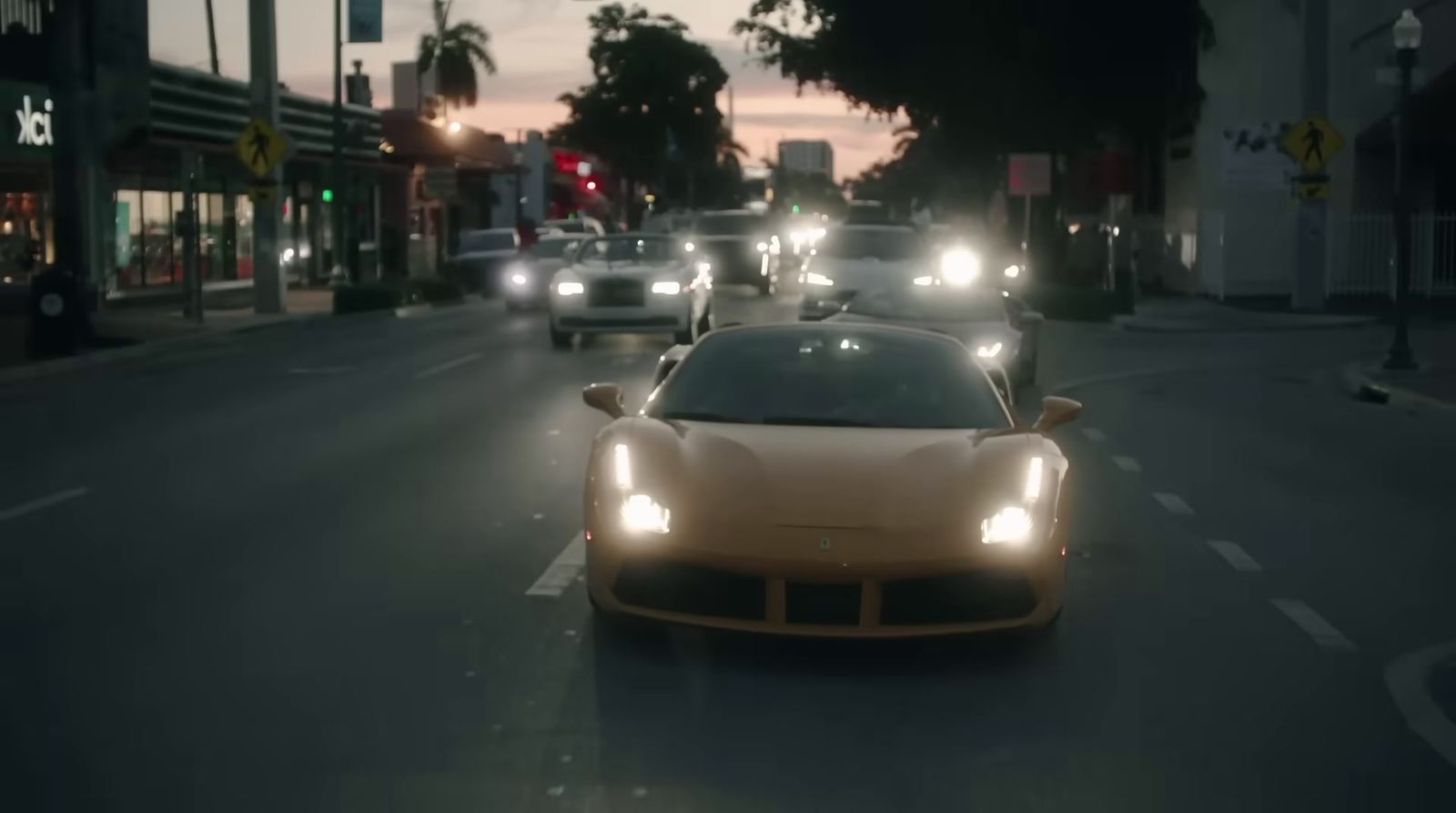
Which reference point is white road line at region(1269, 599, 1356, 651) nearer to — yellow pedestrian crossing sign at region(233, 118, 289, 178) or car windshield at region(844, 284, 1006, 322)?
car windshield at region(844, 284, 1006, 322)

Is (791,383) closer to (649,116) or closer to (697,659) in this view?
(697,659)

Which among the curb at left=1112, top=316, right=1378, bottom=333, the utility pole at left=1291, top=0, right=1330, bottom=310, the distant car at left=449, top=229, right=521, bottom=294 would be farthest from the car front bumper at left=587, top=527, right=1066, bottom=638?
the distant car at left=449, top=229, right=521, bottom=294

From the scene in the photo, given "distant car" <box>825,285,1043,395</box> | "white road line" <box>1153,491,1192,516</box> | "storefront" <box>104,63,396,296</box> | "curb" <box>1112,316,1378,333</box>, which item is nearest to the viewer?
"white road line" <box>1153,491,1192,516</box>

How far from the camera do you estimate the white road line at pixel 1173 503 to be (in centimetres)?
1237

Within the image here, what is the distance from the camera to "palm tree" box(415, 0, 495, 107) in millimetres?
89812

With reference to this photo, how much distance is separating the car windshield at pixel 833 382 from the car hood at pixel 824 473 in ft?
0.85

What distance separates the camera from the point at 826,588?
7.48m

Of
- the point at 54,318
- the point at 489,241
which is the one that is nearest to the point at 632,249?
the point at 54,318

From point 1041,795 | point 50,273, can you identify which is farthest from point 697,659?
point 50,273

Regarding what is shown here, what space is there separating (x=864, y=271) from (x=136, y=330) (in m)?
11.3

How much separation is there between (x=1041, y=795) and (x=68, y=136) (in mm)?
24527

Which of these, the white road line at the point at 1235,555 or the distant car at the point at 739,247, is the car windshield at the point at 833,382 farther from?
the distant car at the point at 739,247

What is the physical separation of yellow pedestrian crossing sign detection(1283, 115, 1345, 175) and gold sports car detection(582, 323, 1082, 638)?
26.1m

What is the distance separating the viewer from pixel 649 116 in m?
122
